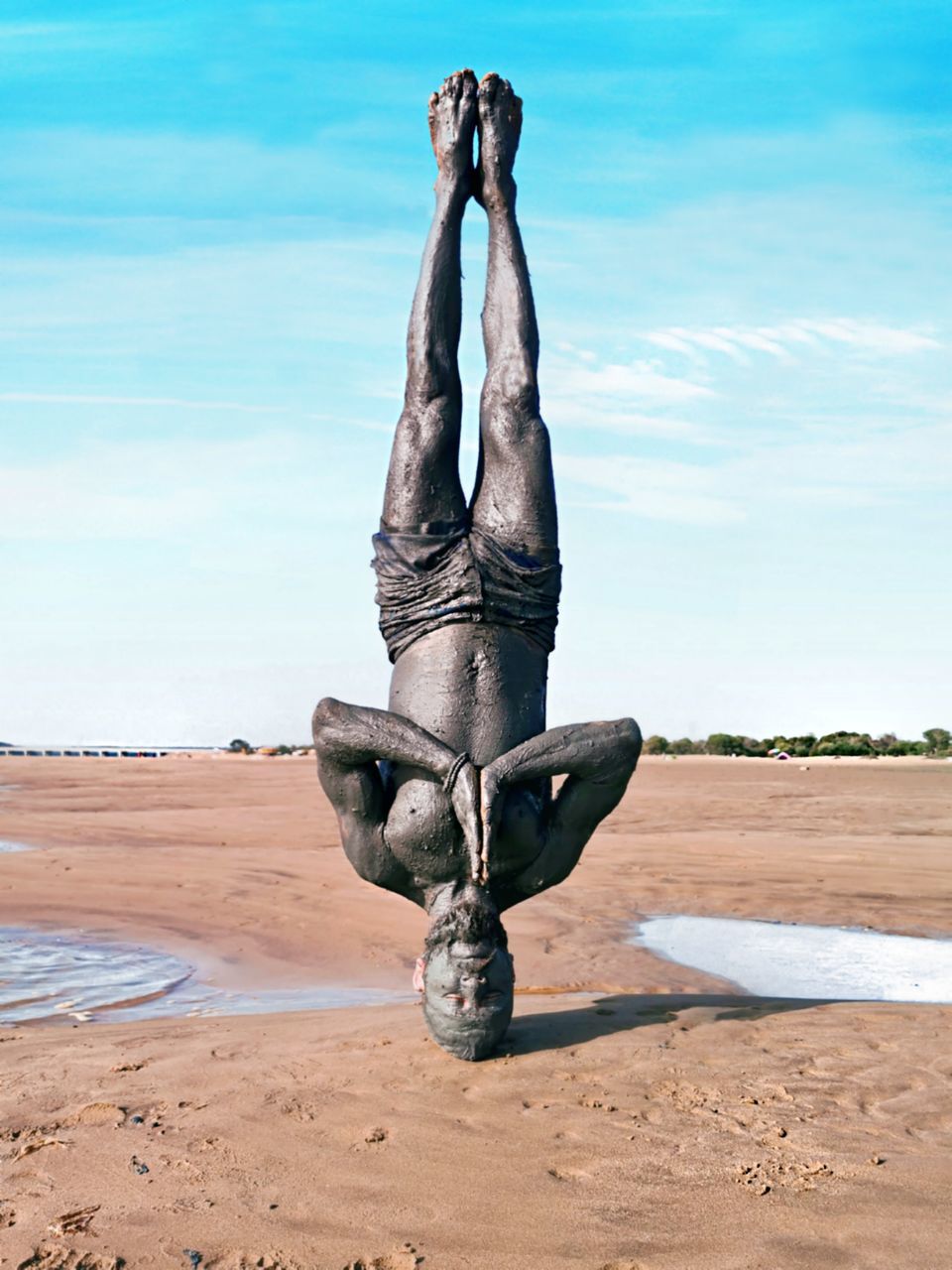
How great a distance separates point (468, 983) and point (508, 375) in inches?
117

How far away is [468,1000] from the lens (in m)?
5.27

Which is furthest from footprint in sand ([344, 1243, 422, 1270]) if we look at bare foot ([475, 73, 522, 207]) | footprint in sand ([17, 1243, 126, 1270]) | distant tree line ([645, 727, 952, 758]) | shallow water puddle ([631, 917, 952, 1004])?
distant tree line ([645, 727, 952, 758])

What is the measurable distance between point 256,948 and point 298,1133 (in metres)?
5.90

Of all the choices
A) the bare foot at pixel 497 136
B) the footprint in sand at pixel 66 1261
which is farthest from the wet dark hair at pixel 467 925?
the bare foot at pixel 497 136

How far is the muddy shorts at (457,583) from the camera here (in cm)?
573

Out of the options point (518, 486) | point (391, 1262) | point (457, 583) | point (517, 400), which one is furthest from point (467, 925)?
point (517, 400)

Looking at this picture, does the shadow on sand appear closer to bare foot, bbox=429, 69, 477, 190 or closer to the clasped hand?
the clasped hand

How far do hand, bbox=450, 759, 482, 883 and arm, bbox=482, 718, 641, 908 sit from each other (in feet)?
0.11

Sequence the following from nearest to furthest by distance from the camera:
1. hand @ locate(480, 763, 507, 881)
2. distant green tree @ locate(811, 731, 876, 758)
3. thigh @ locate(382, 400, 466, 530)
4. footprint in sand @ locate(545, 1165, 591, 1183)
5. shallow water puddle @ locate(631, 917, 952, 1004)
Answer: footprint in sand @ locate(545, 1165, 591, 1183)
hand @ locate(480, 763, 507, 881)
thigh @ locate(382, 400, 466, 530)
shallow water puddle @ locate(631, 917, 952, 1004)
distant green tree @ locate(811, 731, 876, 758)

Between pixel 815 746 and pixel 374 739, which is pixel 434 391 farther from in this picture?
pixel 815 746

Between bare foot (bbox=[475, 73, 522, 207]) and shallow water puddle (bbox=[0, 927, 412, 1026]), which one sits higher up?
→ bare foot (bbox=[475, 73, 522, 207])

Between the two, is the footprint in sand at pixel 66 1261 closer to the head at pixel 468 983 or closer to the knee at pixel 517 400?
the head at pixel 468 983

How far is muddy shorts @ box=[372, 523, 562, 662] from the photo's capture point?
5.73 metres

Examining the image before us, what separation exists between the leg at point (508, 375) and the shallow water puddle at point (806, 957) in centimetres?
373
